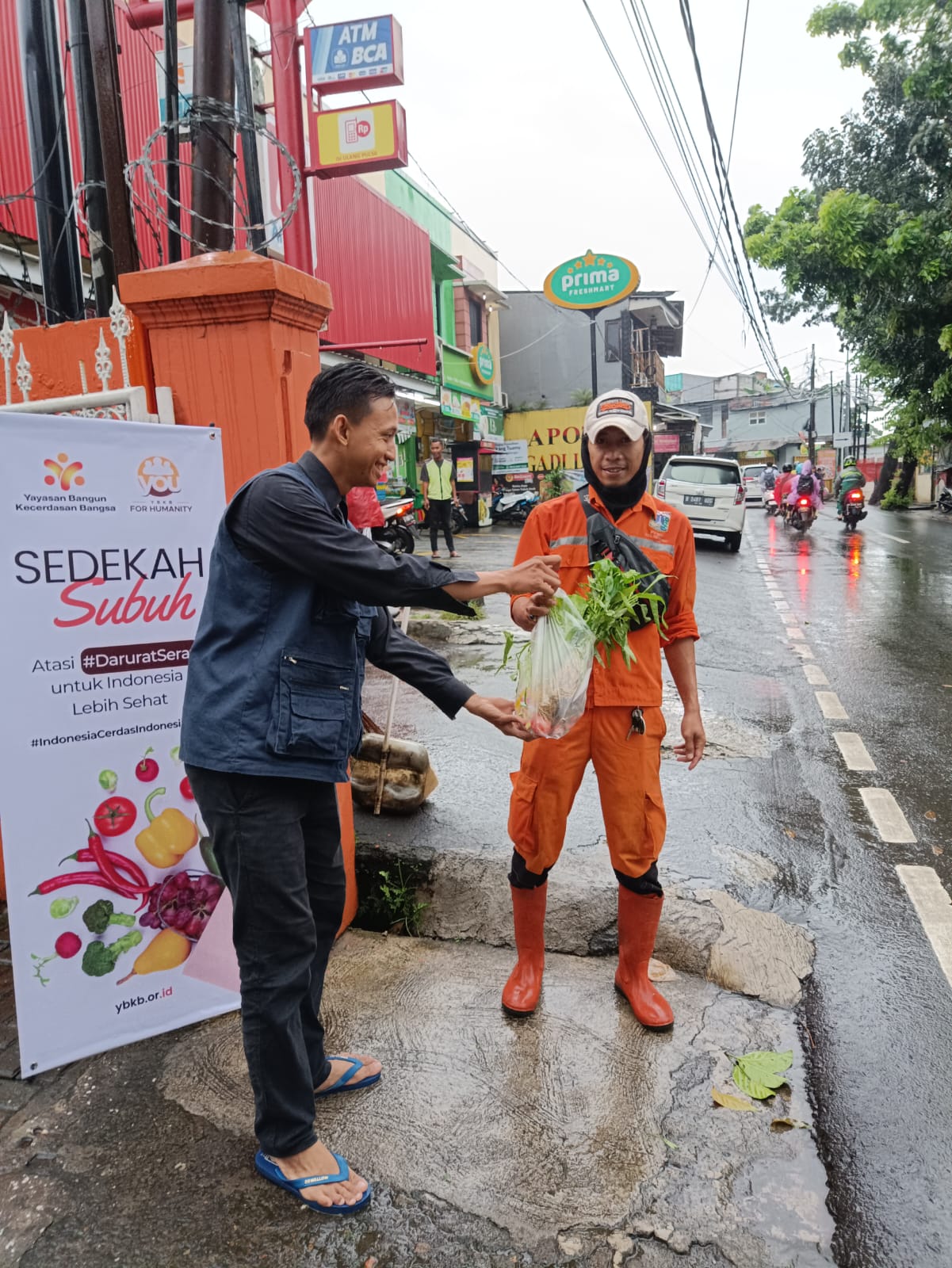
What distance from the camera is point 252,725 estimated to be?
6.51 feet

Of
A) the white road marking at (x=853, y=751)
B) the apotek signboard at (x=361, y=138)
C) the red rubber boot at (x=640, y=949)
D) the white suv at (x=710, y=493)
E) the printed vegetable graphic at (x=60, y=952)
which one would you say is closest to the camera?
the printed vegetable graphic at (x=60, y=952)

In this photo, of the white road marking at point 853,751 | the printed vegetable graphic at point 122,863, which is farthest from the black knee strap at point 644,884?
the white road marking at point 853,751

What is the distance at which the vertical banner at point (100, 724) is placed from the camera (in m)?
2.36

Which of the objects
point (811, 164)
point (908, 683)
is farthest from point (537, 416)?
point (908, 683)

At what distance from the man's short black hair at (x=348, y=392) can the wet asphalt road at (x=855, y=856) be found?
86.2 inches

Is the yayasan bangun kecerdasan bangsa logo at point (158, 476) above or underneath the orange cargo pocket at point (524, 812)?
above

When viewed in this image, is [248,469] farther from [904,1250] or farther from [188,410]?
[904,1250]

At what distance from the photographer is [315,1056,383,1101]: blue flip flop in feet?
8.12

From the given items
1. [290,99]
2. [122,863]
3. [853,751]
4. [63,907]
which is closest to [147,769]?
[122,863]

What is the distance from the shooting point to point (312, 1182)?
2.09 metres

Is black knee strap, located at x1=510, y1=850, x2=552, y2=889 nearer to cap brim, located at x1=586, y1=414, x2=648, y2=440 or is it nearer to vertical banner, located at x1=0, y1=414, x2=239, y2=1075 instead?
vertical banner, located at x1=0, y1=414, x2=239, y2=1075

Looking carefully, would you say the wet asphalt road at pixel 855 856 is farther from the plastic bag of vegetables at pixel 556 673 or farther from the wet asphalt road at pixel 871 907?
the plastic bag of vegetables at pixel 556 673

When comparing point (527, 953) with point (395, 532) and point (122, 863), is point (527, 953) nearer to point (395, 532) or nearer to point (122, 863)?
point (122, 863)

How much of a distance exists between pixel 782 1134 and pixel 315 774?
1563 millimetres
